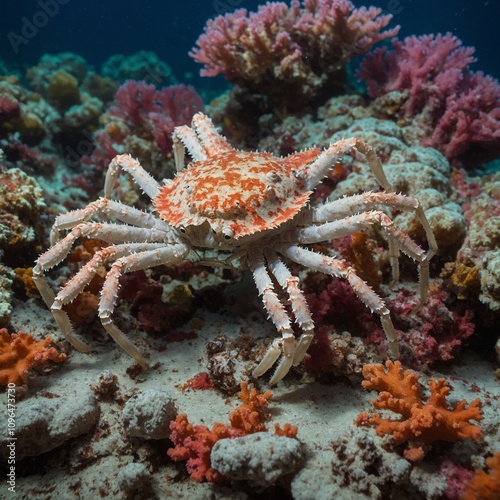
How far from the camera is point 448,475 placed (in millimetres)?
2541

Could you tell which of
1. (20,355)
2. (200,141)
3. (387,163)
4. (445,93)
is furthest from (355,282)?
(445,93)

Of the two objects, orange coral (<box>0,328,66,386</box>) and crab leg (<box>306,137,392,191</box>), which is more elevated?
crab leg (<box>306,137,392,191</box>)

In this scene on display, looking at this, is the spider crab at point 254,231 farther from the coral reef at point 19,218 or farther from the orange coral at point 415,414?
the coral reef at point 19,218

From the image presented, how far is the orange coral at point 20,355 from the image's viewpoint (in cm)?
322

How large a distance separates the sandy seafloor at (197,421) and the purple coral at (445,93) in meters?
3.98

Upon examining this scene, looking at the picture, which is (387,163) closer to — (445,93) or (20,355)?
(445,93)

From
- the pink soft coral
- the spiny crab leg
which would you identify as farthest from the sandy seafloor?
the spiny crab leg

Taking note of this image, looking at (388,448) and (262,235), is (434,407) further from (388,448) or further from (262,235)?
(262,235)

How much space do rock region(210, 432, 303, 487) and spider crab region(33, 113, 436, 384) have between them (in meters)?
0.75

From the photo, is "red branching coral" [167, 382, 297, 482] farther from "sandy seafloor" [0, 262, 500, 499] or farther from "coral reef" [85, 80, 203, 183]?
"coral reef" [85, 80, 203, 183]

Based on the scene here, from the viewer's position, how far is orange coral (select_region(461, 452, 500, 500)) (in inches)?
88.4

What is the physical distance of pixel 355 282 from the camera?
3248 millimetres

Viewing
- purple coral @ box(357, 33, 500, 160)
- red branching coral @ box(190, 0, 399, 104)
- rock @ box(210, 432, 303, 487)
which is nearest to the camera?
rock @ box(210, 432, 303, 487)

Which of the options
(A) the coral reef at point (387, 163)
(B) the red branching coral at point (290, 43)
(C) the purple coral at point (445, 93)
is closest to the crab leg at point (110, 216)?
(A) the coral reef at point (387, 163)
